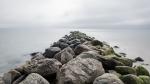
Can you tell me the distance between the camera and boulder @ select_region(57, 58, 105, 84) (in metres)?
13.0

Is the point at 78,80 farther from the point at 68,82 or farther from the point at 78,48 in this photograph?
the point at 78,48

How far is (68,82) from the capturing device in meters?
12.7

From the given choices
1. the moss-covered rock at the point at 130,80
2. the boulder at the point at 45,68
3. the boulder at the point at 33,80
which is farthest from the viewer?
the boulder at the point at 45,68

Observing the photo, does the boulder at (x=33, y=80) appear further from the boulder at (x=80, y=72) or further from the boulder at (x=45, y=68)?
the boulder at (x=45, y=68)

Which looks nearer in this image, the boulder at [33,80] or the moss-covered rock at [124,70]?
the boulder at [33,80]

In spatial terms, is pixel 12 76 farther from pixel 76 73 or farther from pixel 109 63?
pixel 109 63

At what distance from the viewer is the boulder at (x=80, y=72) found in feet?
42.7

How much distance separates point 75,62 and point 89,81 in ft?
4.83

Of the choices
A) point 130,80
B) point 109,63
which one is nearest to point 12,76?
point 109,63

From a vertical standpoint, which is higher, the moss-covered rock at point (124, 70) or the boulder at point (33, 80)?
the boulder at point (33, 80)

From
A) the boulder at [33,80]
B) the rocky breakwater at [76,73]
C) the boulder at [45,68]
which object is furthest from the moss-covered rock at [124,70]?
the boulder at [33,80]

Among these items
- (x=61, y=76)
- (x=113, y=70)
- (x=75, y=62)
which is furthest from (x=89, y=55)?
(x=61, y=76)

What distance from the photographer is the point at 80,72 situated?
13.7 m

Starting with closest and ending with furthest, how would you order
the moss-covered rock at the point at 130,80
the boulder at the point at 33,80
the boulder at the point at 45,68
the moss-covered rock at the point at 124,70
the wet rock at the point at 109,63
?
the boulder at the point at 33,80 < the moss-covered rock at the point at 130,80 < the boulder at the point at 45,68 < the moss-covered rock at the point at 124,70 < the wet rock at the point at 109,63
